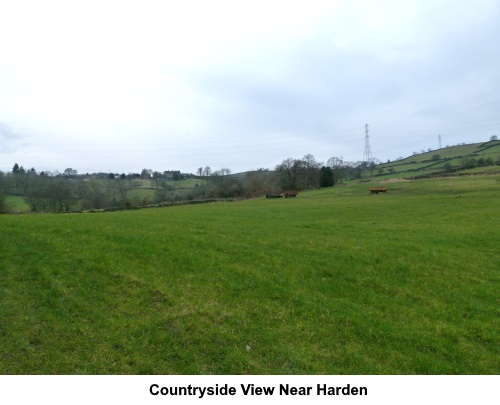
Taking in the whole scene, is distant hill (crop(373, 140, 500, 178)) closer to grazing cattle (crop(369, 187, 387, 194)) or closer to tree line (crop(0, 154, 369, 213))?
tree line (crop(0, 154, 369, 213))

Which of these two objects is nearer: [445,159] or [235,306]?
[235,306]

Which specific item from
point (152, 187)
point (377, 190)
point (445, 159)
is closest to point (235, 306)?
point (377, 190)

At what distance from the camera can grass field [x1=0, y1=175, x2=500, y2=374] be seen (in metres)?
5.74

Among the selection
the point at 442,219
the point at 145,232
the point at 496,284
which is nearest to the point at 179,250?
the point at 145,232

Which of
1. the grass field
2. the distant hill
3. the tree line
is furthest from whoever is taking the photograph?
the distant hill

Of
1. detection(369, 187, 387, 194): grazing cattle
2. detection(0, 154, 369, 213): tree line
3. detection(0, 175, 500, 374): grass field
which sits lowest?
detection(0, 175, 500, 374): grass field

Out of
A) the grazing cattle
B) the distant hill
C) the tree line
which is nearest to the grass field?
the grazing cattle

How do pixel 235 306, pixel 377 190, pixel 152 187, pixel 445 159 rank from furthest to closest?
pixel 445 159, pixel 152 187, pixel 377 190, pixel 235 306

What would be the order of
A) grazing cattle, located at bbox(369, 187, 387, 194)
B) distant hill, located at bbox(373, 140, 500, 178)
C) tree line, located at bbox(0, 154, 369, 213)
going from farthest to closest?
distant hill, located at bbox(373, 140, 500, 178) < tree line, located at bbox(0, 154, 369, 213) < grazing cattle, located at bbox(369, 187, 387, 194)

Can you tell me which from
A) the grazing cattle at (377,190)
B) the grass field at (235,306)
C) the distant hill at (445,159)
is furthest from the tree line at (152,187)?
the grass field at (235,306)

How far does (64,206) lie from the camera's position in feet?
257

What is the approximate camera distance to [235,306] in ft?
25.5

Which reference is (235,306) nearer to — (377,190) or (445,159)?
(377,190)

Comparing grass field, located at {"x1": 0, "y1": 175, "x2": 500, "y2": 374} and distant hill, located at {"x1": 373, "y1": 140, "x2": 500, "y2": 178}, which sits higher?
distant hill, located at {"x1": 373, "y1": 140, "x2": 500, "y2": 178}
